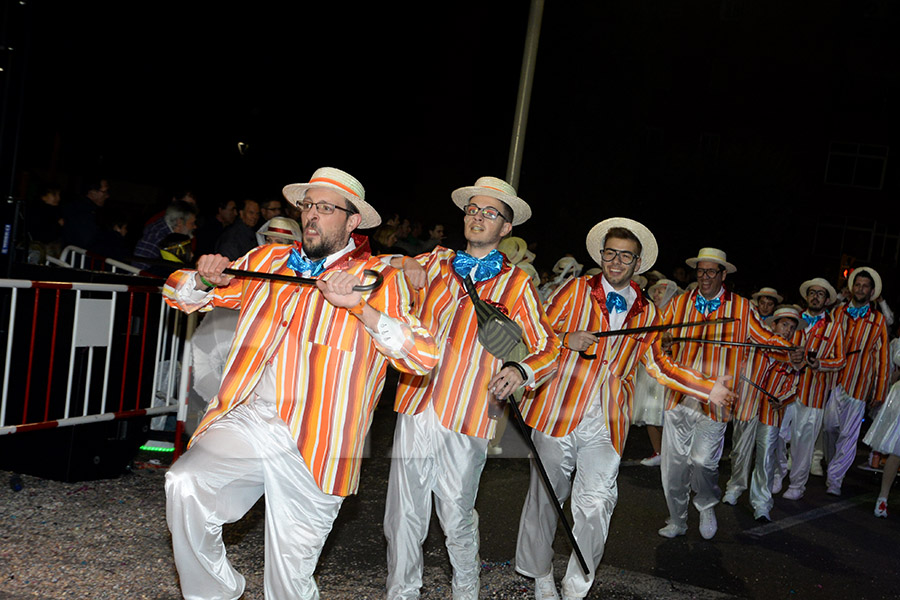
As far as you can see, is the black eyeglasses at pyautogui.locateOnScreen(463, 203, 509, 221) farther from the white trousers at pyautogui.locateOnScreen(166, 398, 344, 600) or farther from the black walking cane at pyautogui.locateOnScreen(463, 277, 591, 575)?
the white trousers at pyautogui.locateOnScreen(166, 398, 344, 600)

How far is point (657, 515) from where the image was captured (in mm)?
7695

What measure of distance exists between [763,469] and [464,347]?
473 cm

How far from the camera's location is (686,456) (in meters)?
7.07

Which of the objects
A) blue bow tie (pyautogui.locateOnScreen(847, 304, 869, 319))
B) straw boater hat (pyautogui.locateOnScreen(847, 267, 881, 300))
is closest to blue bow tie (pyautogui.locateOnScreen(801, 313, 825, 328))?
blue bow tie (pyautogui.locateOnScreen(847, 304, 869, 319))

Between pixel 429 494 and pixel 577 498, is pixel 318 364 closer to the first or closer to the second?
pixel 429 494

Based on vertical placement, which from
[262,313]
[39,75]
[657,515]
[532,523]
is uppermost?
[39,75]

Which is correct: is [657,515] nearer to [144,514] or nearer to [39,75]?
[144,514]

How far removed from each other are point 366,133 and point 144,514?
1434 centimetres

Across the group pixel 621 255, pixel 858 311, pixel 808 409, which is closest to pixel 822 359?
pixel 808 409

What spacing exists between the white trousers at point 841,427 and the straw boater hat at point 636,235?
553 centimetres

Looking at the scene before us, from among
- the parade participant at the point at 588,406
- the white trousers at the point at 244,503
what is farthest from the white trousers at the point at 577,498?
the white trousers at the point at 244,503

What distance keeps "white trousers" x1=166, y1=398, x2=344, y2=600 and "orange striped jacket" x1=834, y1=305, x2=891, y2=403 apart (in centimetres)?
775

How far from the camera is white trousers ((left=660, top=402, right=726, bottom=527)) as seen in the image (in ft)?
23.0

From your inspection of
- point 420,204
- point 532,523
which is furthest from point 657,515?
point 420,204
